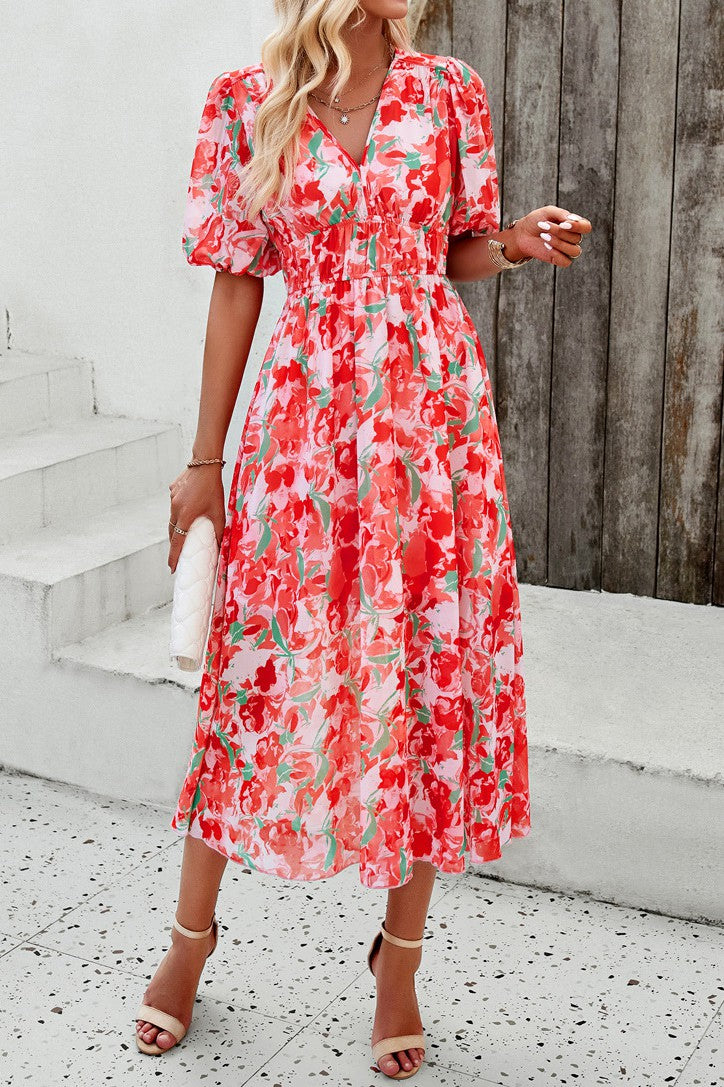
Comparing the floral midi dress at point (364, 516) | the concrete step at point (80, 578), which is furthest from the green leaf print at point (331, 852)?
the concrete step at point (80, 578)

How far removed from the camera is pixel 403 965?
2.19m

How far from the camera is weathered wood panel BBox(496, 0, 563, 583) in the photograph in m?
3.38

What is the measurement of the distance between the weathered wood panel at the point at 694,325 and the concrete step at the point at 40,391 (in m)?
1.74

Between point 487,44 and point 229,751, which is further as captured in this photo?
point 487,44

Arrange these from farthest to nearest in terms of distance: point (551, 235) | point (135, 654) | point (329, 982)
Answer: point (135, 654), point (329, 982), point (551, 235)

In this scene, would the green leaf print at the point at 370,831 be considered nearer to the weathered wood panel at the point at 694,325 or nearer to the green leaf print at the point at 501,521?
the green leaf print at the point at 501,521

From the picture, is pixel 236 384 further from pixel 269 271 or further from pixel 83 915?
pixel 83 915

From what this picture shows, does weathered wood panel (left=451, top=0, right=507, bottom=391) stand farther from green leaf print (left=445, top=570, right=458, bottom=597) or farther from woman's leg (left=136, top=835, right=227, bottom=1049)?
woman's leg (left=136, top=835, right=227, bottom=1049)

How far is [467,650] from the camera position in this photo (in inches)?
80.8

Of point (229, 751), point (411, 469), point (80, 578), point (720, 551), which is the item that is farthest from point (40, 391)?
point (411, 469)

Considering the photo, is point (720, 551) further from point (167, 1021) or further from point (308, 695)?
point (167, 1021)

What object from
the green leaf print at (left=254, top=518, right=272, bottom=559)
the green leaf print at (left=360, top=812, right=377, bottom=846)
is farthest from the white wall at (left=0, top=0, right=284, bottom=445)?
the green leaf print at (left=360, top=812, right=377, bottom=846)

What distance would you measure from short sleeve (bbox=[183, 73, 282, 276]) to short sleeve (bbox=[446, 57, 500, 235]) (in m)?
0.31

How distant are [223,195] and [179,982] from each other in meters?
1.29
